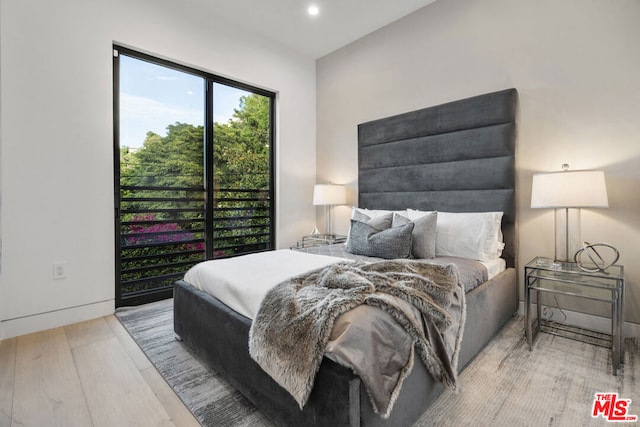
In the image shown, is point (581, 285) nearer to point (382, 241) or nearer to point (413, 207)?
point (382, 241)

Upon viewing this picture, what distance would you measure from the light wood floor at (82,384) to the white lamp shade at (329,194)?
2.37m

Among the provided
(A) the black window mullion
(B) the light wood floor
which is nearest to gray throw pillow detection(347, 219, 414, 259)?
(B) the light wood floor

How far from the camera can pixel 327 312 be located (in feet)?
3.83

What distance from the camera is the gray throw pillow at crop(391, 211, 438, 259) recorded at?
94.4 inches

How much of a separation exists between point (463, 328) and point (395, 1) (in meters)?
3.10

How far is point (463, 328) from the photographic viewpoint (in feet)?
5.41

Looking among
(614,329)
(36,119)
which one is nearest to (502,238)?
(614,329)

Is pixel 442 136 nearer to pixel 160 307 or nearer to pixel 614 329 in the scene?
pixel 614 329

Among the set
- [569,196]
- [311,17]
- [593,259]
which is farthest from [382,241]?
[311,17]

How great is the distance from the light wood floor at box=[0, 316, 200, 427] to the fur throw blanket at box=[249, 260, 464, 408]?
62 centimetres

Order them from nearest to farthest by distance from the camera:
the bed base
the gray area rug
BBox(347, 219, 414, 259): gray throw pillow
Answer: the bed base < the gray area rug < BBox(347, 219, 414, 259): gray throw pillow

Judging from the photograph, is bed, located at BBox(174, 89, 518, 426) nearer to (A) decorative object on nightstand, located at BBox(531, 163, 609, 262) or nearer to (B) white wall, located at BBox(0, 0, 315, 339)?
(A) decorative object on nightstand, located at BBox(531, 163, 609, 262)

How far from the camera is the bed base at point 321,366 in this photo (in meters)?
1.05

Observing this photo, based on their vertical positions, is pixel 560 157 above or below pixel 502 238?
above
